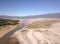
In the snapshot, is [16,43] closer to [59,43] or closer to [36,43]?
[36,43]

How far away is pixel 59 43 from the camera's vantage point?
14227 mm

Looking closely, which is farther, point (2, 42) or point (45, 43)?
point (2, 42)

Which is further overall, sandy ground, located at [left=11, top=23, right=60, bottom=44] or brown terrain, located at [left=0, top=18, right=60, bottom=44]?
brown terrain, located at [left=0, top=18, right=60, bottom=44]

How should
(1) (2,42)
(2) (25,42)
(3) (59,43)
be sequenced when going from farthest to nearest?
(1) (2,42), (2) (25,42), (3) (59,43)

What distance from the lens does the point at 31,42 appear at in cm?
1510

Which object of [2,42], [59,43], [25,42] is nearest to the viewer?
[59,43]

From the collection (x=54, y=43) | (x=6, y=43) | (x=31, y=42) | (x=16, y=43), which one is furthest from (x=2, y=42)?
(x=54, y=43)

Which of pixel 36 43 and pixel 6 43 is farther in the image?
pixel 6 43

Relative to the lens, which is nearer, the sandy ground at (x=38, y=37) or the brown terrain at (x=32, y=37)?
the sandy ground at (x=38, y=37)

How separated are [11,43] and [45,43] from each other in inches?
152

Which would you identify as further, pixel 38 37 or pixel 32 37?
pixel 32 37

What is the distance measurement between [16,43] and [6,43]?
4.99 ft

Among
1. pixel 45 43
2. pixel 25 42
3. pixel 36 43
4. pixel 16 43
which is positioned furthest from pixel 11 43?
pixel 45 43

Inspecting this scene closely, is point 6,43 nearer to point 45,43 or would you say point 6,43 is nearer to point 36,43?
point 36,43
